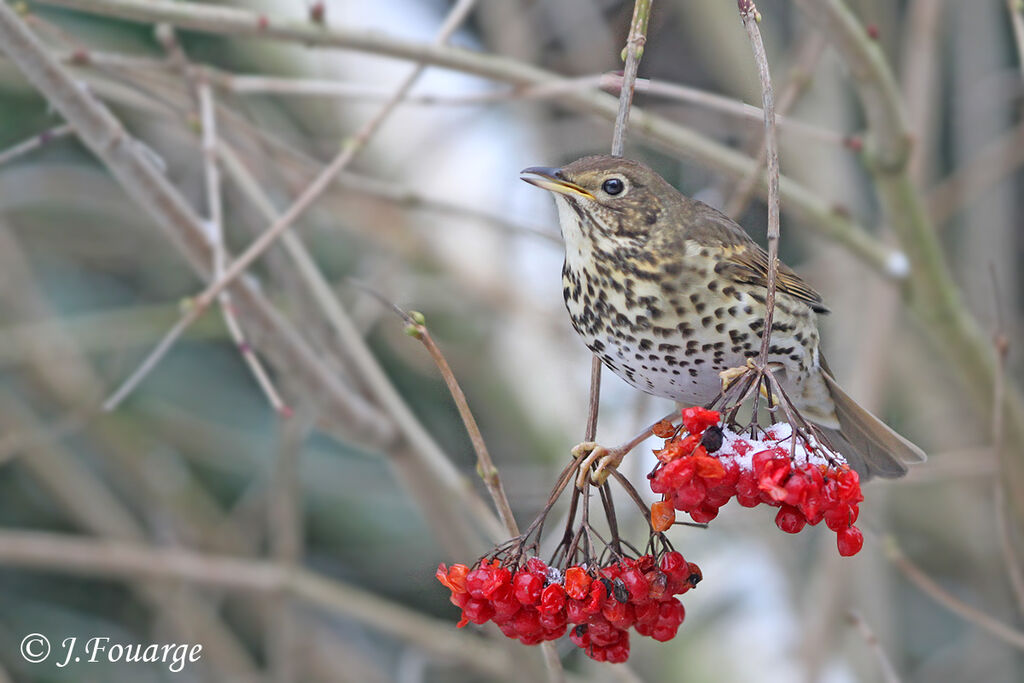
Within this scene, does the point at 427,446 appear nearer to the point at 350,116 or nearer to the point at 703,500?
the point at 703,500

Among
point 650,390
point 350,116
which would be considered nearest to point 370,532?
point 350,116

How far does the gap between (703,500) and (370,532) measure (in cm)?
413

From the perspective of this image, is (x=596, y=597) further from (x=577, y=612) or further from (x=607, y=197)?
(x=607, y=197)

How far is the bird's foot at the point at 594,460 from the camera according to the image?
53.2 inches

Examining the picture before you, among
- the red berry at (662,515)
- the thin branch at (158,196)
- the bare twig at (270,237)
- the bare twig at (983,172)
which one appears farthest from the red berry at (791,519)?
the bare twig at (983,172)

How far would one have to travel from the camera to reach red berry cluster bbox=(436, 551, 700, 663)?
1329 mm

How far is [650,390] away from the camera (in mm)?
1715

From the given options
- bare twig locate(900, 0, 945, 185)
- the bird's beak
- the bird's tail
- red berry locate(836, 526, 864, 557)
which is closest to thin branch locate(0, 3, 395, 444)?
the bird's beak

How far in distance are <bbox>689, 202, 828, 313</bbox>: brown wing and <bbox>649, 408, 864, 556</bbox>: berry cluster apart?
1.71 ft

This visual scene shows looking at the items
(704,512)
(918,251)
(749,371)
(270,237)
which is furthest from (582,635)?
(918,251)

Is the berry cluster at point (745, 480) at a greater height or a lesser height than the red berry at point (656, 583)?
greater

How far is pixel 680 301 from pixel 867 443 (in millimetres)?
378

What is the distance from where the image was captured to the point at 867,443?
5.78ft

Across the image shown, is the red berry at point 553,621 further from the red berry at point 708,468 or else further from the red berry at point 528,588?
the red berry at point 708,468
